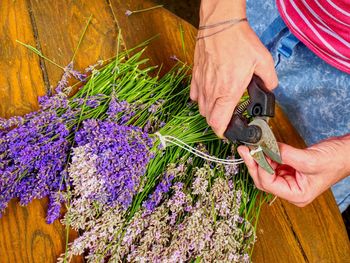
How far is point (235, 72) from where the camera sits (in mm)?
1053

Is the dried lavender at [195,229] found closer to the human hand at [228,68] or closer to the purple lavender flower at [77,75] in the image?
the human hand at [228,68]

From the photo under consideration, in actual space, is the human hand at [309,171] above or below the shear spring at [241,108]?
below

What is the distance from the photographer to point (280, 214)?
4.03 ft

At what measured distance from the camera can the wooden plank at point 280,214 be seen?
120 cm

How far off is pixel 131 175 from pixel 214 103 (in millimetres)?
250

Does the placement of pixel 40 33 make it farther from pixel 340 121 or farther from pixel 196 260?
pixel 340 121

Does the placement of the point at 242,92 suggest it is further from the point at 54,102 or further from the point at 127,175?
the point at 54,102

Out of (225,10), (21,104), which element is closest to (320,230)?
(225,10)

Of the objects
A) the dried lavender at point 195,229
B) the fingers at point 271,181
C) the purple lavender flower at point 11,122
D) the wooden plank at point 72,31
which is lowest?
the dried lavender at point 195,229

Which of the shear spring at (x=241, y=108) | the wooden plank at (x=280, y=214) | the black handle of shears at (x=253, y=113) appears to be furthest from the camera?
the wooden plank at (x=280, y=214)

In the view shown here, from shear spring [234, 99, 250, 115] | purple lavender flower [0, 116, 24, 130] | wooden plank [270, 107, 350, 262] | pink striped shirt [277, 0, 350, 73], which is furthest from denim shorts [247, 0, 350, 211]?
purple lavender flower [0, 116, 24, 130]

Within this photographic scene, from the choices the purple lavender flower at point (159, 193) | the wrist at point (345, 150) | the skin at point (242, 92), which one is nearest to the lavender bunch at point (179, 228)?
the purple lavender flower at point (159, 193)

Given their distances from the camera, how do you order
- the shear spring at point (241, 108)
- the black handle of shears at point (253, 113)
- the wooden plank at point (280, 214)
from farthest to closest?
1. the wooden plank at point (280, 214)
2. the shear spring at point (241, 108)
3. the black handle of shears at point (253, 113)

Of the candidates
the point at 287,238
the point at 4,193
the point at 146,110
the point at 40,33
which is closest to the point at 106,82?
the point at 146,110
